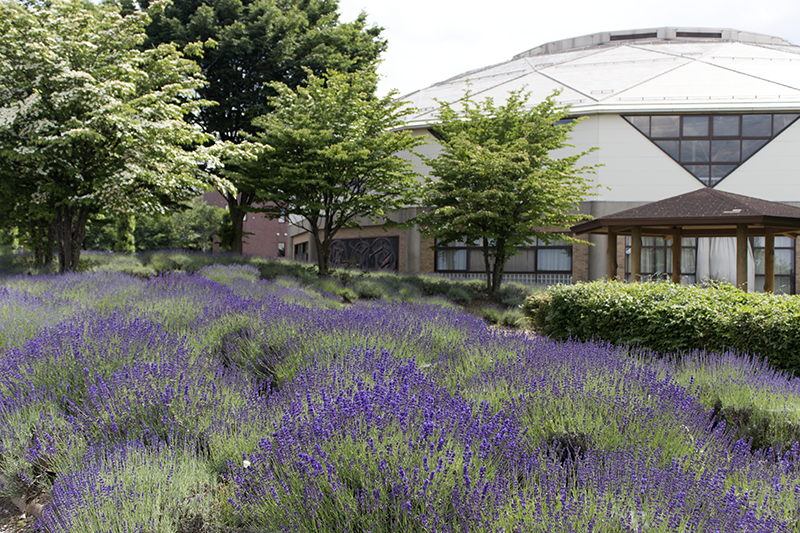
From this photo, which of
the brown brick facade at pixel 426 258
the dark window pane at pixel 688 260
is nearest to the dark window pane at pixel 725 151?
the dark window pane at pixel 688 260

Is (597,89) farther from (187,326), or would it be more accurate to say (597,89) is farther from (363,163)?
Result: (187,326)

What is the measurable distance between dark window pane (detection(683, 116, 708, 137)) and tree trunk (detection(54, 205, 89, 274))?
70.2ft

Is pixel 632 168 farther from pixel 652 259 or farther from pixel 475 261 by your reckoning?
pixel 475 261

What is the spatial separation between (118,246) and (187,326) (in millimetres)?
30036

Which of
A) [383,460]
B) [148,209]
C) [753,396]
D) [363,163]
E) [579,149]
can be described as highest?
[579,149]

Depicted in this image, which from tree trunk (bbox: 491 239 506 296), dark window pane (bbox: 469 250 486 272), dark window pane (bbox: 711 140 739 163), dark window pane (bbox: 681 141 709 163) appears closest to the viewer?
tree trunk (bbox: 491 239 506 296)

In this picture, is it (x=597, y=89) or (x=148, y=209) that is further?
(x=597, y=89)

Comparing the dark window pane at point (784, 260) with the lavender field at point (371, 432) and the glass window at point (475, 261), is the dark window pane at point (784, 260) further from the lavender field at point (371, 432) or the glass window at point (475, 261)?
the lavender field at point (371, 432)

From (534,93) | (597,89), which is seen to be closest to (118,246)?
(534,93)

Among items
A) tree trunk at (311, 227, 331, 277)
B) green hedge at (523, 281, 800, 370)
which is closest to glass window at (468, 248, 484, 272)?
tree trunk at (311, 227, 331, 277)

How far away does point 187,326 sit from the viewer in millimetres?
4918

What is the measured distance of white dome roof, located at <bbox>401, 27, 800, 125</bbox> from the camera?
68.1 feet

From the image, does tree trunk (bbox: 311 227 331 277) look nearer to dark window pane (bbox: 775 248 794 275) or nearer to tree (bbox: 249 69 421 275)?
tree (bbox: 249 69 421 275)

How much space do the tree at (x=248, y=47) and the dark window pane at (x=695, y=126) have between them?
13.1 m
